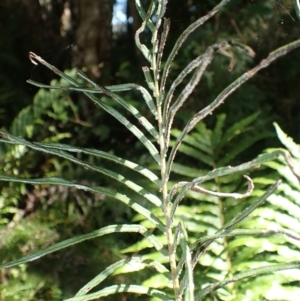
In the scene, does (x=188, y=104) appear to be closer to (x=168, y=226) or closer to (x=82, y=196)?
(x=82, y=196)

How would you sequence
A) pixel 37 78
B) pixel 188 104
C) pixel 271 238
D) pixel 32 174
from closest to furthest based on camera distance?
pixel 271 238 → pixel 32 174 → pixel 188 104 → pixel 37 78

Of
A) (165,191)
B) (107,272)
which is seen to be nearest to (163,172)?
(165,191)

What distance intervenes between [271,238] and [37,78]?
4.16 ft

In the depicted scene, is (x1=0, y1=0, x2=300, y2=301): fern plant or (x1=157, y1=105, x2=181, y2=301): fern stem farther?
(x1=157, y1=105, x2=181, y2=301): fern stem

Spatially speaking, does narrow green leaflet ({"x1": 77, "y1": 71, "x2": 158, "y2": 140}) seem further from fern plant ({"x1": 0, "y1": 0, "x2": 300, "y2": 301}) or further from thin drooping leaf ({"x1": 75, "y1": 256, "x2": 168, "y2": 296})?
thin drooping leaf ({"x1": 75, "y1": 256, "x2": 168, "y2": 296})

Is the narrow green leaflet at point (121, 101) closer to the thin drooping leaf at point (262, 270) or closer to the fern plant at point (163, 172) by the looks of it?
the fern plant at point (163, 172)

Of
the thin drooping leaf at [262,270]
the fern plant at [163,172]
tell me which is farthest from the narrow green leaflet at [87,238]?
the thin drooping leaf at [262,270]

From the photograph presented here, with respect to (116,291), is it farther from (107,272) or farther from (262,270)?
(262,270)

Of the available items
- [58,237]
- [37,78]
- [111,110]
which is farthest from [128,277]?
[37,78]

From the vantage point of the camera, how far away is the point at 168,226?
0.50 meters

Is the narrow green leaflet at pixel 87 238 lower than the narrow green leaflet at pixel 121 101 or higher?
lower

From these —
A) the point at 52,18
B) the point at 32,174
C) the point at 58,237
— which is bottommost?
the point at 58,237

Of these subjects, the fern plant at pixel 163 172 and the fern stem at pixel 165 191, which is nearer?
the fern plant at pixel 163 172

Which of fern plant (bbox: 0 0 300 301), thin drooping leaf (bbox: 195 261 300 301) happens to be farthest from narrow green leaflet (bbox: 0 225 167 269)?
thin drooping leaf (bbox: 195 261 300 301)
